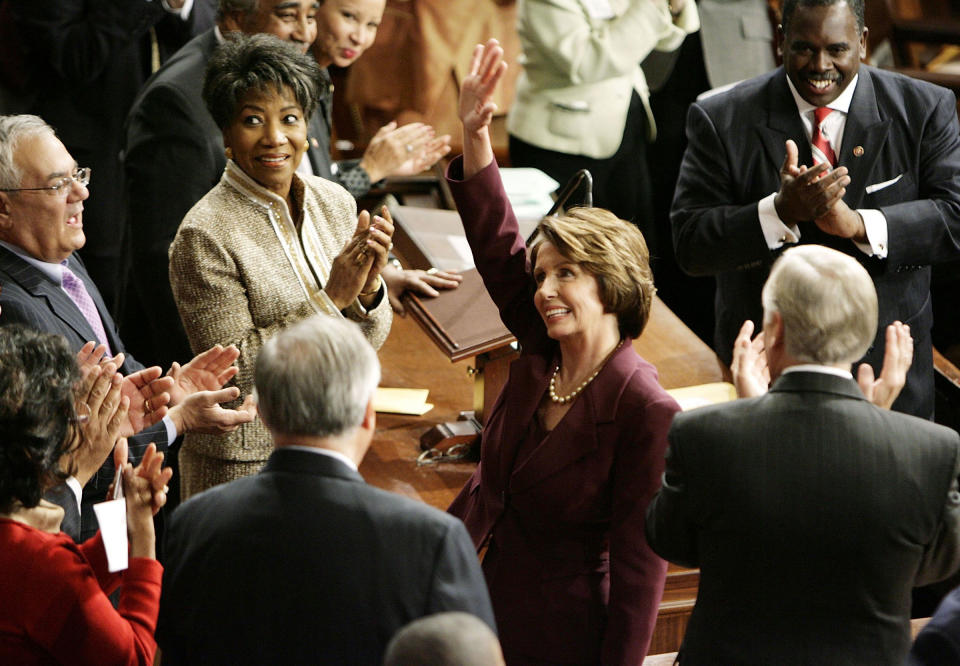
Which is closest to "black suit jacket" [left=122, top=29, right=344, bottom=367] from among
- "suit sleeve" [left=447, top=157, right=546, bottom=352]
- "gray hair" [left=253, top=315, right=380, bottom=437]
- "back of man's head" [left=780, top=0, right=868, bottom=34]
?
"suit sleeve" [left=447, top=157, right=546, bottom=352]

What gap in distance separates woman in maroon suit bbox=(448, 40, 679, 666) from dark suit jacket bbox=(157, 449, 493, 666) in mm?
629

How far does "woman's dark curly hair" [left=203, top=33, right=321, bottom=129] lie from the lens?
9.25ft

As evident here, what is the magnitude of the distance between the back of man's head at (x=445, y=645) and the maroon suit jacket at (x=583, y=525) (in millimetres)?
914

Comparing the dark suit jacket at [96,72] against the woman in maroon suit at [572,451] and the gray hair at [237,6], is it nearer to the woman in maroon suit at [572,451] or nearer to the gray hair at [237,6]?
the gray hair at [237,6]

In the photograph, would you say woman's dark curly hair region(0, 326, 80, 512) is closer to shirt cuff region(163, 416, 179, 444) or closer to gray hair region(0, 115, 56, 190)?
shirt cuff region(163, 416, 179, 444)

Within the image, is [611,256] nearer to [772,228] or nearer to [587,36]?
[772,228]

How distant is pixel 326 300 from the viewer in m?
2.79

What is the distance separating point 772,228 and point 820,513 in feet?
4.47

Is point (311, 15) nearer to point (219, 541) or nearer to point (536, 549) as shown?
point (536, 549)

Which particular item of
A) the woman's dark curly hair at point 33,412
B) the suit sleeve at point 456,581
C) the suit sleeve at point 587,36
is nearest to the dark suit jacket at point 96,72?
the suit sleeve at point 587,36

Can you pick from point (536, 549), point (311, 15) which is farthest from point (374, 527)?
point (311, 15)

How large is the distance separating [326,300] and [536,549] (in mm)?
787

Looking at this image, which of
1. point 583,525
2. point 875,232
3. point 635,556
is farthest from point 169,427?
point 875,232

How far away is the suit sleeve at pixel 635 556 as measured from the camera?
2240 millimetres
